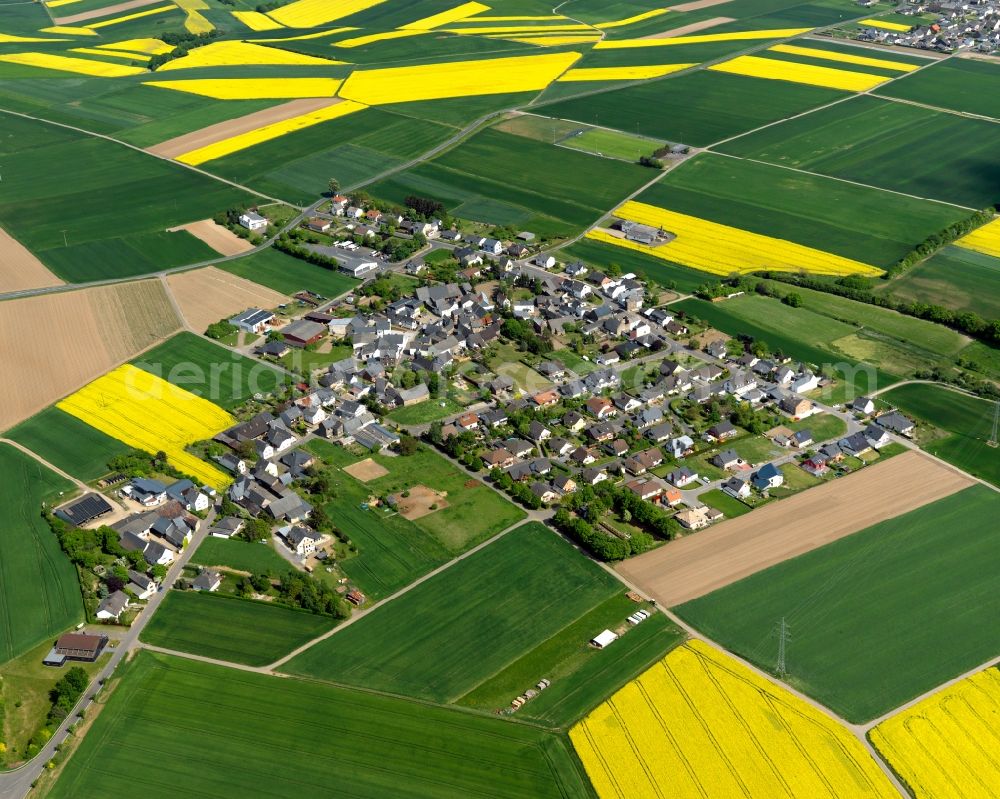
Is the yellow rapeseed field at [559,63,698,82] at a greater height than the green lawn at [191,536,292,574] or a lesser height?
greater

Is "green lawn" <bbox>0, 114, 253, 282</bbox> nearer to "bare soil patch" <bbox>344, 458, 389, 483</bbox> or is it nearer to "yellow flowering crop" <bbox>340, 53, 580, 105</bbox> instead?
"yellow flowering crop" <bbox>340, 53, 580, 105</bbox>

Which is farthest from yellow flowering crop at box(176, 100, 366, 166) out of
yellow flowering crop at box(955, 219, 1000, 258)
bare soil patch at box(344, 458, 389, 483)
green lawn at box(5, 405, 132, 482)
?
yellow flowering crop at box(955, 219, 1000, 258)

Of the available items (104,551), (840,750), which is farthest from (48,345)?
(840,750)

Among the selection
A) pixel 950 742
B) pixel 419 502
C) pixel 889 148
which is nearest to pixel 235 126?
pixel 889 148

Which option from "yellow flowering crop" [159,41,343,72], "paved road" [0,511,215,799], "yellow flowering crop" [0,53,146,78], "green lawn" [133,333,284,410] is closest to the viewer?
"paved road" [0,511,215,799]

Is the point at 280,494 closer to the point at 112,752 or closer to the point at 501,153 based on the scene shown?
the point at 112,752

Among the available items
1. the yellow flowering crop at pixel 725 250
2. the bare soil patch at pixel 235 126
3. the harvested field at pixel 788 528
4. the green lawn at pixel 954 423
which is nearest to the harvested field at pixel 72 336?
the bare soil patch at pixel 235 126

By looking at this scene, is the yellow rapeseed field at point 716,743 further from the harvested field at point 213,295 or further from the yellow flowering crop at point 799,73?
the yellow flowering crop at point 799,73
